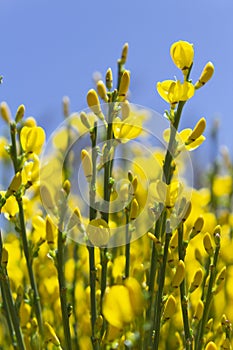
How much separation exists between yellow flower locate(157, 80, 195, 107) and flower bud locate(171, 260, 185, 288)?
1.14ft

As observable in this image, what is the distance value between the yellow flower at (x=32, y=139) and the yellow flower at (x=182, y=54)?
37 centimetres

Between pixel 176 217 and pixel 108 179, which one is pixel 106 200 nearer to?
pixel 108 179

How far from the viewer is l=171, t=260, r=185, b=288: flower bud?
1.37m

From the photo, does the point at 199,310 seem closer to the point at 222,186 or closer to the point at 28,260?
the point at 28,260

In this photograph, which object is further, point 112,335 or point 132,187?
point 132,187

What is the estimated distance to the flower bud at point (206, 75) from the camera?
1499 millimetres

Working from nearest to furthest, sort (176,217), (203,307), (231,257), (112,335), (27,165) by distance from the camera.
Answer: (112,335), (176,217), (203,307), (27,165), (231,257)

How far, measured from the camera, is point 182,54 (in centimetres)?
146

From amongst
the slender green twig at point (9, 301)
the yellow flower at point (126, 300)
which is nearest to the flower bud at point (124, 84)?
the slender green twig at point (9, 301)

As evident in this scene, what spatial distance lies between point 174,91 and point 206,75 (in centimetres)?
12

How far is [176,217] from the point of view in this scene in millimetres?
1414

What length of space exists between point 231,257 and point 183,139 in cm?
79

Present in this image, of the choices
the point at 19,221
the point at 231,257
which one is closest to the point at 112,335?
the point at 19,221

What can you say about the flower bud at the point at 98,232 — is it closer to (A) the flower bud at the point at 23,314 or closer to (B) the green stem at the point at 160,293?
(B) the green stem at the point at 160,293
